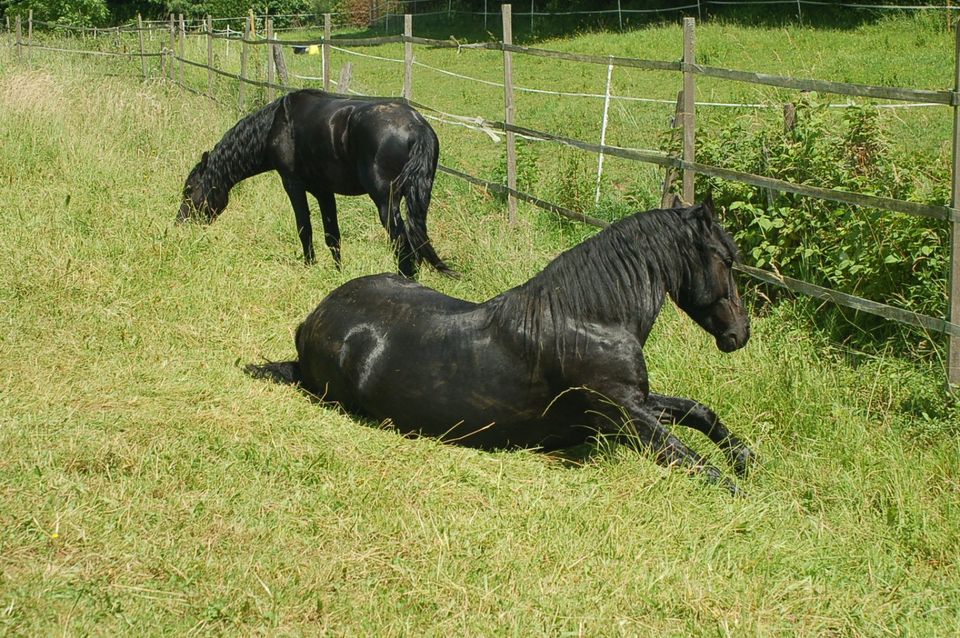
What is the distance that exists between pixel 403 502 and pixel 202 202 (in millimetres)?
5725

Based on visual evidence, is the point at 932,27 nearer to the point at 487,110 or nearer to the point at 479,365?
the point at 487,110

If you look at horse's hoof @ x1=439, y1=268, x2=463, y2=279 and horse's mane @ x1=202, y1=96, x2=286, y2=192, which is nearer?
horse's hoof @ x1=439, y1=268, x2=463, y2=279

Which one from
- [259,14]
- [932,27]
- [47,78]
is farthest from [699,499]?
[259,14]

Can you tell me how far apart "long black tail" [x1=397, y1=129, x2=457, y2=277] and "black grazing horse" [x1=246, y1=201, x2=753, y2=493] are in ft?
9.28

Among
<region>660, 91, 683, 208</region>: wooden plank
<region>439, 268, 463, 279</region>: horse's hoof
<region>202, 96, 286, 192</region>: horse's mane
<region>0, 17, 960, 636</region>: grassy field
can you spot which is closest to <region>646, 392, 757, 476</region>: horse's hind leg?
<region>0, 17, 960, 636</region>: grassy field

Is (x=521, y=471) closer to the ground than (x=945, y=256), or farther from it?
closer to the ground

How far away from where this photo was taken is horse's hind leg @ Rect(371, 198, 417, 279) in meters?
7.74

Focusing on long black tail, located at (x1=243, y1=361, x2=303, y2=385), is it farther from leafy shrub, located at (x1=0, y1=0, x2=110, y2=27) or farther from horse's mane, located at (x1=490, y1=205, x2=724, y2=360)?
leafy shrub, located at (x1=0, y1=0, x2=110, y2=27)

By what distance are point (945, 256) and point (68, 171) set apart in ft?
26.8

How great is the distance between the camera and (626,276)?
4469mm

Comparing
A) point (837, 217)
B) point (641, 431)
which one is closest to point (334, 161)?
point (837, 217)

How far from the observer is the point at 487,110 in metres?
18.4

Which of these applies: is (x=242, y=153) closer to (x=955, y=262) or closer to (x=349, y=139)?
(x=349, y=139)

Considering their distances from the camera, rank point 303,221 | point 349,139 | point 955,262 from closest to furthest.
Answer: point 955,262 < point 349,139 < point 303,221
